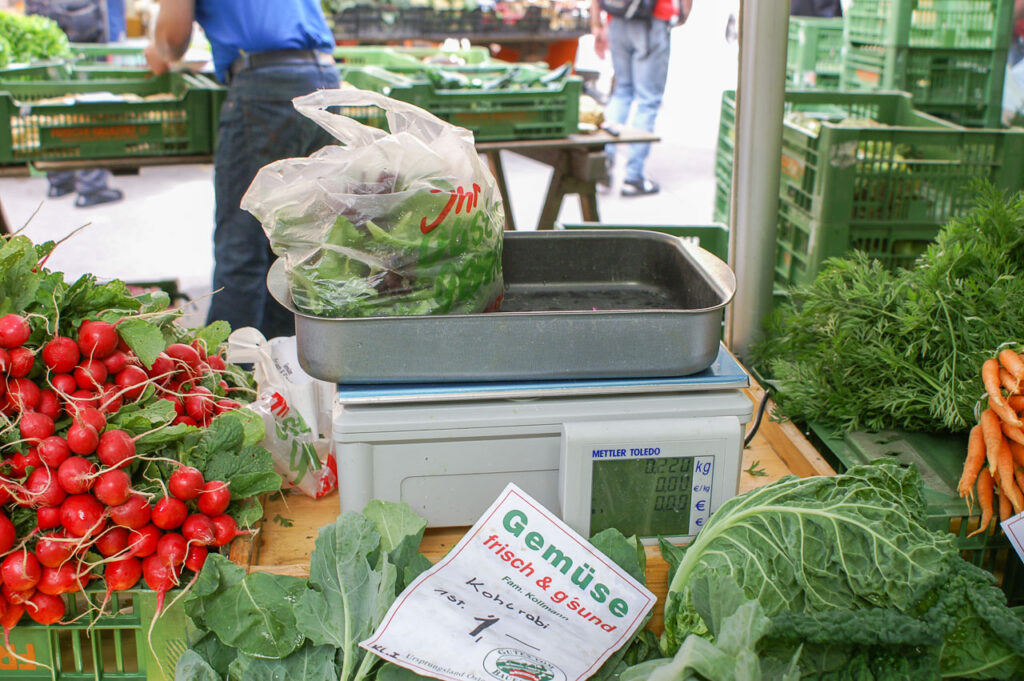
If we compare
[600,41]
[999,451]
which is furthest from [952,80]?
[600,41]

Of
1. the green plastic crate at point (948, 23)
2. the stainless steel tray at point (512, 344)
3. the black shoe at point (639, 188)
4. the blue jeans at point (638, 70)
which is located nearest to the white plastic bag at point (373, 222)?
the stainless steel tray at point (512, 344)

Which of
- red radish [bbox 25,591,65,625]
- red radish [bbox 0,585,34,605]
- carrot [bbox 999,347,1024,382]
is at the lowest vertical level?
red radish [bbox 25,591,65,625]

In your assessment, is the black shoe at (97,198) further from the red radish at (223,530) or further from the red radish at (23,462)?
the red radish at (223,530)

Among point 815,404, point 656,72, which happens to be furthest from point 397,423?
point 656,72

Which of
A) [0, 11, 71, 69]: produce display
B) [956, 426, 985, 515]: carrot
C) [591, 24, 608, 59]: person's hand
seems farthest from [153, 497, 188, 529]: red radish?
[591, 24, 608, 59]: person's hand

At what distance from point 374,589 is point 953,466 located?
1.02 meters

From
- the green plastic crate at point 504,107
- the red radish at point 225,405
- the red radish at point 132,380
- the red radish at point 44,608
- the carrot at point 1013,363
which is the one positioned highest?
the green plastic crate at point 504,107

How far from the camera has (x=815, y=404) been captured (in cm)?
173

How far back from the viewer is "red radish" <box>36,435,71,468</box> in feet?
4.23

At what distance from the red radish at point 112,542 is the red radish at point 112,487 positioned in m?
0.04

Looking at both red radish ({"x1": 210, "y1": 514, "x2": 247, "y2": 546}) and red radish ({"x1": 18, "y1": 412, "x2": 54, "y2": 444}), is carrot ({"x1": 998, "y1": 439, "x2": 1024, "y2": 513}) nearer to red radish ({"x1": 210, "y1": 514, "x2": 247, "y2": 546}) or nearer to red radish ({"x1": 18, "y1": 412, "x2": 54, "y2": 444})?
red radish ({"x1": 210, "y1": 514, "x2": 247, "y2": 546})

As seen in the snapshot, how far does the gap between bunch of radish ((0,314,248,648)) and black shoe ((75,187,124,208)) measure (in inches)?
213

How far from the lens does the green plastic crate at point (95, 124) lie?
3.31m

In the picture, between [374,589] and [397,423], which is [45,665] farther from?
[397,423]
